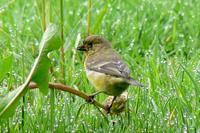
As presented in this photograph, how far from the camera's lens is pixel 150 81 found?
4.88 m

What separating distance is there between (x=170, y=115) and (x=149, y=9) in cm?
284

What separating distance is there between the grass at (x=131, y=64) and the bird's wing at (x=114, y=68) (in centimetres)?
24

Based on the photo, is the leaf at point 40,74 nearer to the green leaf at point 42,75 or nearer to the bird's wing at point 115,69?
the green leaf at point 42,75

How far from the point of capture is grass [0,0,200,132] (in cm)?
406

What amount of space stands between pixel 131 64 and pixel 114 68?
1.14m

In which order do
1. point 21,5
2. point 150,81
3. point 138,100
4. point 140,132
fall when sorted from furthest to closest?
point 21,5 → point 150,81 → point 138,100 → point 140,132

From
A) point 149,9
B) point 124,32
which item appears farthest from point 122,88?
point 149,9

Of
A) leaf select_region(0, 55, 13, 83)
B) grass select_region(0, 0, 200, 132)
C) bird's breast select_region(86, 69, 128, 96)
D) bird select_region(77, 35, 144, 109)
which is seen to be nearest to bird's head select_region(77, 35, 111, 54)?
bird select_region(77, 35, 144, 109)

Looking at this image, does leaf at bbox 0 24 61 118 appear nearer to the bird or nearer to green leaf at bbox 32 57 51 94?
green leaf at bbox 32 57 51 94

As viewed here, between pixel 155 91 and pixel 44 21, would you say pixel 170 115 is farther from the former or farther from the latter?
pixel 44 21

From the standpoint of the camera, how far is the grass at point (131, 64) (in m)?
4.06

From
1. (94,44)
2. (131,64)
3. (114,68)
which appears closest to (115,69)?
(114,68)

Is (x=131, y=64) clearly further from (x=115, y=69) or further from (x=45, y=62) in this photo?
(x=45, y=62)

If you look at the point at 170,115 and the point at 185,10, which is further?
the point at 185,10
